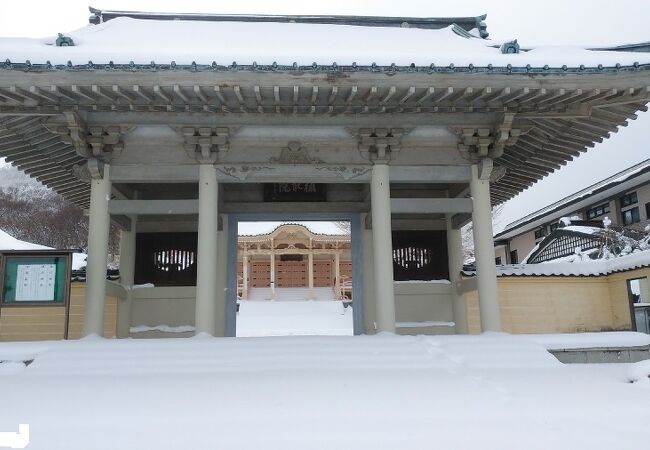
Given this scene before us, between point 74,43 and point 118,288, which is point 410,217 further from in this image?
point 74,43

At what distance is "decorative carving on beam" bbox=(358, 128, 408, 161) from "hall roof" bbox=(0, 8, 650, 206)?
181 mm

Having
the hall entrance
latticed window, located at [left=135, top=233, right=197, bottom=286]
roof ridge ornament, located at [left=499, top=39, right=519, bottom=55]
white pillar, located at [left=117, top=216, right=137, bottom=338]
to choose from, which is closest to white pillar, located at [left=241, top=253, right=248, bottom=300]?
the hall entrance

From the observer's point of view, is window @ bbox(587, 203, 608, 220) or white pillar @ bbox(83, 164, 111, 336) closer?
white pillar @ bbox(83, 164, 111, 336)

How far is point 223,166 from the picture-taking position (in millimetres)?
7820

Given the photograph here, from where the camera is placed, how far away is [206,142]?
765cm

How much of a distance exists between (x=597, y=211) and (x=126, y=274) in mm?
20580

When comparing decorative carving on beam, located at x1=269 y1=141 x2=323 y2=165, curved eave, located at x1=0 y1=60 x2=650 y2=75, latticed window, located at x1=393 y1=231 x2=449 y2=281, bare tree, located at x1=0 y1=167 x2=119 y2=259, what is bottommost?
latticed window, located at x1=393 y1=231 x2=449 y2=281

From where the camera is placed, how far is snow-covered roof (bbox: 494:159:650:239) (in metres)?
18.8

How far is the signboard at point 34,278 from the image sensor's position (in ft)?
23.7

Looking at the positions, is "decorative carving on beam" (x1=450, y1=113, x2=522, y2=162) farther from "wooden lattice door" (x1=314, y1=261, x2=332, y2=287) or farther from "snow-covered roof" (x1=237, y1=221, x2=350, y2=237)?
"wooden lattice door" (x1=314, y1=261, x2=332, y2=287)

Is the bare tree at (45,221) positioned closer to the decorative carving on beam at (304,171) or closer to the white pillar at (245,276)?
the white pillar at (245,276)

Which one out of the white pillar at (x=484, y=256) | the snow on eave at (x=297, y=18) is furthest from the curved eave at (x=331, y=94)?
the snow on eave at (x=297, y=18)

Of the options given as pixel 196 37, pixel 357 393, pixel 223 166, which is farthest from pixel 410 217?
pixel 357 393

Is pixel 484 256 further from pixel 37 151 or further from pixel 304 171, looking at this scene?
pixel 37 151
